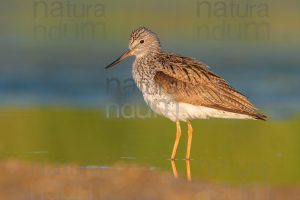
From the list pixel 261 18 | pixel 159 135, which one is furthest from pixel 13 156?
pixel 261 18

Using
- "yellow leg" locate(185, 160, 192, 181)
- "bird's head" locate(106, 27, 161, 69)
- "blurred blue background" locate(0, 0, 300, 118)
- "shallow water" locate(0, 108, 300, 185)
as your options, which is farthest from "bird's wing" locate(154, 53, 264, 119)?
"blurred blue background" locate(0, 0, 300, 118)

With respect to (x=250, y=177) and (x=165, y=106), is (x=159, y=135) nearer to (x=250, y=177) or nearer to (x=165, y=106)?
(x=165, y=106)

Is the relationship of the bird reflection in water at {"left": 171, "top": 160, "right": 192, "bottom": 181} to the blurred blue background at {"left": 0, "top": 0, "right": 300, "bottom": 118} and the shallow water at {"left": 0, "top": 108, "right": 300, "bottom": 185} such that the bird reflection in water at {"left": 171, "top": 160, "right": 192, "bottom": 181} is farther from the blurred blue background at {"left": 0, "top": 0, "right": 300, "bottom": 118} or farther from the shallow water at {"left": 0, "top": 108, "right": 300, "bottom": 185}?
the blurred blue background at {"left": 0, "top": 0, "right": 300, "bottom": 118}

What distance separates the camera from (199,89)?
46.9 feet

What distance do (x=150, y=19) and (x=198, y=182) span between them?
19.1 m

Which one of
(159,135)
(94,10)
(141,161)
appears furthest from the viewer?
(94,10)

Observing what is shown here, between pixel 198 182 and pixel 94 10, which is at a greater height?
pixel 94 10

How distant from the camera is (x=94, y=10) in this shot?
93.8 feet

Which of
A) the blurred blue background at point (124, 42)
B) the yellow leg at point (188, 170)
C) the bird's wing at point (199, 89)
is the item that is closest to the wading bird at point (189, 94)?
the bird's wing at point (199, 89)

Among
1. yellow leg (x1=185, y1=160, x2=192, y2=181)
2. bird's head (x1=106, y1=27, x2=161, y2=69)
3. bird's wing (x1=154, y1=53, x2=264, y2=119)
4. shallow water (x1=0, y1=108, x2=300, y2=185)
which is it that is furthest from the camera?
bird's head (x1=106, y1=27, x2=161, y2=69)

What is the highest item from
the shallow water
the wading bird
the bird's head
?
the bird's head

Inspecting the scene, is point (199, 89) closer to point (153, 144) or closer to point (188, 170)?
point (188, 170)

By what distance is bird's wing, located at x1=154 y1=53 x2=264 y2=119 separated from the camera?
561 inches

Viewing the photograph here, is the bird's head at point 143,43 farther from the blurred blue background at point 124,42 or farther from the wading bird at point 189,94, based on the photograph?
the blurred blue background at point 124,42
